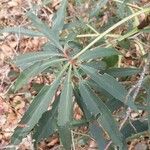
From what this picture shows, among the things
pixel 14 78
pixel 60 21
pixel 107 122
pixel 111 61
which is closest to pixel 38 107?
pixel 107 122

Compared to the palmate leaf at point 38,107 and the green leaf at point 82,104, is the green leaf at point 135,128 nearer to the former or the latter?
the green leaf at point 82,104

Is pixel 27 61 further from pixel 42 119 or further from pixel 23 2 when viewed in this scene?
pixel 23 2

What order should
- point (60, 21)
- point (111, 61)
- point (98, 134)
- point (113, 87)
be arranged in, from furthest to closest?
point (111, 61)
point (60, 21)
point (98, 134)
point (113, 87)

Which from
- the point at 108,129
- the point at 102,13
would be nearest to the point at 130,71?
the point at 108,129

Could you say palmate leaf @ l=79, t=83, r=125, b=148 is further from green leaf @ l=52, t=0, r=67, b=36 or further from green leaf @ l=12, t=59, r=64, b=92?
green leaf @ l=52, t=0, r=67, b=36

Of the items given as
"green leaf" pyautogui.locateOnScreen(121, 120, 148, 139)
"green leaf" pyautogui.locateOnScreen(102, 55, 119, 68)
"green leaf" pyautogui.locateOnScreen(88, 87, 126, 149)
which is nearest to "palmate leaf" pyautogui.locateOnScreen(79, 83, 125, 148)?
"green leaf" pyautogui.locateOnScreen(88, 87, 126, 149)

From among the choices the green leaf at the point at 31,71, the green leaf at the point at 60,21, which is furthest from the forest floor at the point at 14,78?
the green leaf at the point at 31,71

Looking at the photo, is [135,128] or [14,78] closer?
[135,128]

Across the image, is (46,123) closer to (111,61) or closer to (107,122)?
(107,122)

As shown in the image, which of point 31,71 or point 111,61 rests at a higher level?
point 31,71
